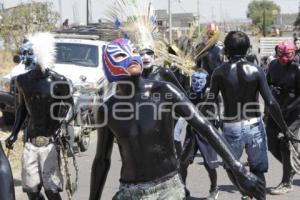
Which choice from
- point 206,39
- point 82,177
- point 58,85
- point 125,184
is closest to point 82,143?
point 82,177

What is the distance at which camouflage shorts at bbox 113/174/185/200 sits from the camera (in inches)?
133

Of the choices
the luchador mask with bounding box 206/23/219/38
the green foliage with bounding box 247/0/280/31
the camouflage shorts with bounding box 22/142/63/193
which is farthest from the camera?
the green foliage with bounding box 247/0/280/31

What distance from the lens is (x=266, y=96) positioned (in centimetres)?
562

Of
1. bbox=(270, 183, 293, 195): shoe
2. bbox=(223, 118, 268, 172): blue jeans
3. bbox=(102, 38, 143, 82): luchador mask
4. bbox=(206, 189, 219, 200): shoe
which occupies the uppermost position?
bbox=(102, 38, 143, 82): luchador mask

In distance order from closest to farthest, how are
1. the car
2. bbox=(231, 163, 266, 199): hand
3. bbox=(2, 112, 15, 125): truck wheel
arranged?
bbox=(231, 163, 266, 199): hand → the car → bbox=(2, 112, 15, 125): truck wheel

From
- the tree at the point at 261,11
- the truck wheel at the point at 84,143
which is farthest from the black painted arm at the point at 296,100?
the tree at the point at 261,11

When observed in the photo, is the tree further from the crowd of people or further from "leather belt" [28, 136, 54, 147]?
"leather belt" [28, 136, 54, 147]

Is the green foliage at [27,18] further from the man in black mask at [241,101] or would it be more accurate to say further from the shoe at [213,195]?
the man in black mask at [241,101]

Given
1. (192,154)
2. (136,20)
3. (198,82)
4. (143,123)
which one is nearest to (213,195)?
(192,154)

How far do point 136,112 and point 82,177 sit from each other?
203 inches

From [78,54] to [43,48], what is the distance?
721 cm

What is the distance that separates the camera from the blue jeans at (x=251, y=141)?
5.86 m

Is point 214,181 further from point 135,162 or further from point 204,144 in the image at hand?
point 135,162

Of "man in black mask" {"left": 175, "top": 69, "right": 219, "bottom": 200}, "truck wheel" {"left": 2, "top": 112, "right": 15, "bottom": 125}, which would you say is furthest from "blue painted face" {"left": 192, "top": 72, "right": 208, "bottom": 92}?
"truck wheel" {"left": 2, "top": 112, "right": 15, "bottom": 125}
